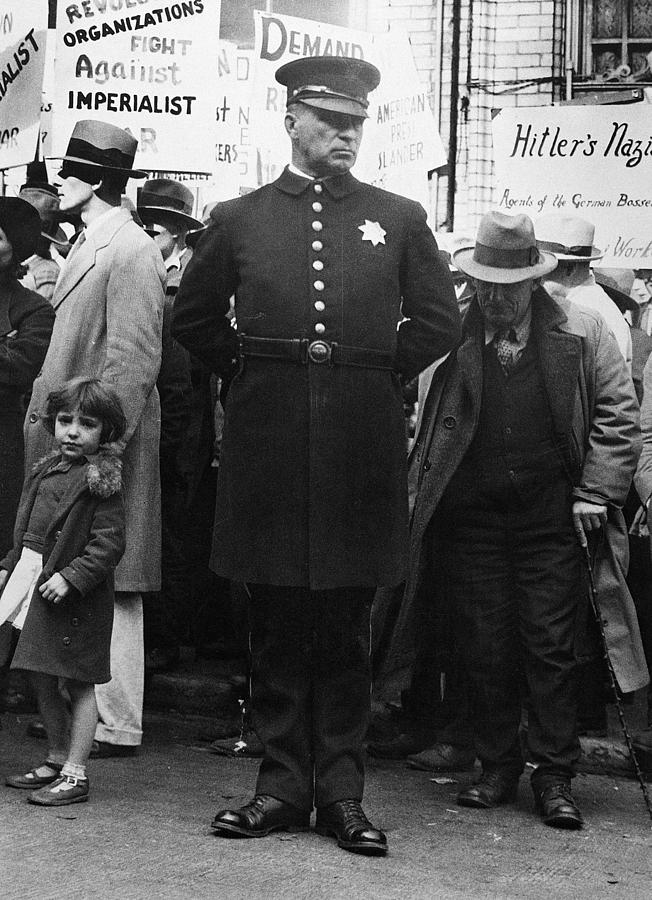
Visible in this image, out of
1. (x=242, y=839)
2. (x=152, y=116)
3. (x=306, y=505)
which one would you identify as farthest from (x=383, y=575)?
(x=152, y=116)

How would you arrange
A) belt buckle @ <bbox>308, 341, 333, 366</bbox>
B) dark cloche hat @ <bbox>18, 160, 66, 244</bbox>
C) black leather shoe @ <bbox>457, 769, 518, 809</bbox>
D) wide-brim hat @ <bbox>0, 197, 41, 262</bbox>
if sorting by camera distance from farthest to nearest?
dark cloche hat @ <bbox>18, 160, 66, 244</bbox>
wide-brim hat @ <bbox>0, 197, 41, 262</bbox>
black leather shoe @ <bbox>457, 769, 518, 809</bbox>
belt buckle @ <bbox>308, 341, 333, 366</bbox>

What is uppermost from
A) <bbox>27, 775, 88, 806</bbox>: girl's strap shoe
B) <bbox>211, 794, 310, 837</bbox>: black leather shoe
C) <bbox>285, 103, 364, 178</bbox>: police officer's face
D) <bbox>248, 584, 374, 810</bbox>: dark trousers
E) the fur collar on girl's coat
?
<bbox>285, 103, 364, 178</bbox>: police officer's face

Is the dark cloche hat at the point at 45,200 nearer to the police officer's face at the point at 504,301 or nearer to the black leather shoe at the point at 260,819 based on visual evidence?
the police officer's face at the point at 504,301

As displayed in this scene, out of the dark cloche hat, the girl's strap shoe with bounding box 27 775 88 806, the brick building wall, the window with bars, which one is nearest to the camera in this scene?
the girl's strap shoe with bounding box 27 775 88 806

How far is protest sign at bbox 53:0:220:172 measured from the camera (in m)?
7.91

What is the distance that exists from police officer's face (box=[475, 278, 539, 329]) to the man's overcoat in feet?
0.24

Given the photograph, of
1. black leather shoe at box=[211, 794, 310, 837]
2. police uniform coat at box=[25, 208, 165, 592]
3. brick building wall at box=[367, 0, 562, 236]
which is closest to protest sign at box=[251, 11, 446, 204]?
police uniform coat at box=[25, 208, 165, 592]

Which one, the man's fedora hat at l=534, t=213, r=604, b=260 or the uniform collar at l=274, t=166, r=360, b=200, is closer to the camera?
the uniform collar at l=274, t=166, r=360, b=200

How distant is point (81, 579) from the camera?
5.04 metres

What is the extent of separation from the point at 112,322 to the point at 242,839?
2145mm

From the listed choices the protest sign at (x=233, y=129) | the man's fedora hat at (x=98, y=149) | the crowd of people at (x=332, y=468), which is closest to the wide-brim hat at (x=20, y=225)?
the crowd of people at (x=332, y=468)

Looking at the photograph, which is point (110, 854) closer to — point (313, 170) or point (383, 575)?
point (383, 575)

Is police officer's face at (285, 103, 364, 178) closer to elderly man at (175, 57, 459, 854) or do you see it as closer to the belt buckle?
elderly man at (175, 57, 459, 854)

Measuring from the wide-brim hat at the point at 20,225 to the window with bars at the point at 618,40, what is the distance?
9.51 metres
